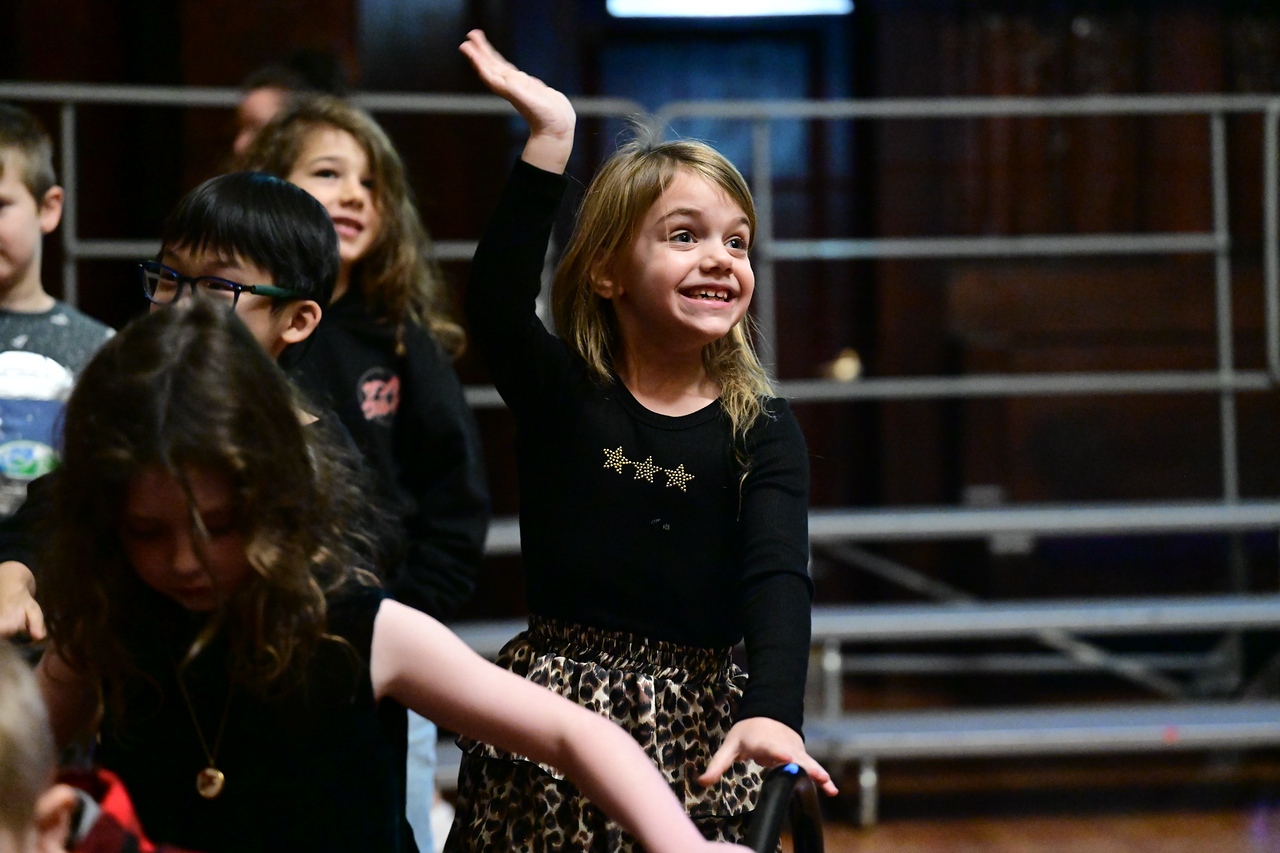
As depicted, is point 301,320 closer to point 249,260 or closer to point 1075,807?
point 249,260

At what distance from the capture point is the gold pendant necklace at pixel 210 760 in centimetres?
98

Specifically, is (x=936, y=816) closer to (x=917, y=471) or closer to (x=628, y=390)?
(x=917, y=471)

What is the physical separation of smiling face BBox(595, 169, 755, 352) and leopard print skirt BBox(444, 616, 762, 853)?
1.05ft

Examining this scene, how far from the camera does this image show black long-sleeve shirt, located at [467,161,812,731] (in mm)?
1237

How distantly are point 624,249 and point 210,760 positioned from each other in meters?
0.65

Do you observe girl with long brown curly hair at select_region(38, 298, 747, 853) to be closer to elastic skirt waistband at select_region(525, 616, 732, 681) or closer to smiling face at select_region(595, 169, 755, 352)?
elastic skirt waistband at select_region(525, 616, 732, 681)

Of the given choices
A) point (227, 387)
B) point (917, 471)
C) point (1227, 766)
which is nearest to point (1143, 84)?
point (917, 471)

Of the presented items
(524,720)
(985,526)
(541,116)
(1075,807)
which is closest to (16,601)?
(524,720)

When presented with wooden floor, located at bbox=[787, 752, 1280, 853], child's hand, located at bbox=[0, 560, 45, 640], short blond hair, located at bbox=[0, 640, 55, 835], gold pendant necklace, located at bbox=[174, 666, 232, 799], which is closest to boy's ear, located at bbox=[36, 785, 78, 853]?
short blond hair, located at bbox=[0, 640, 55, 835]

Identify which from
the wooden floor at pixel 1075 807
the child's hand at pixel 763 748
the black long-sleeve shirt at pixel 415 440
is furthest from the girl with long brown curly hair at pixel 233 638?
the wooden floor at pixel 1075 807

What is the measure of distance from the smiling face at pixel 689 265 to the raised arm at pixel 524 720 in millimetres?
456

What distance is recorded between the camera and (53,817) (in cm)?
80

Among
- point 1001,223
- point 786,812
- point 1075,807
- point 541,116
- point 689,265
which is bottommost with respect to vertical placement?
point 1075,807

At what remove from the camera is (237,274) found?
4.29 feet
